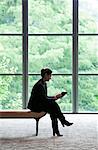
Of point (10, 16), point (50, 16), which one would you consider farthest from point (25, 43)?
point (50, 16)

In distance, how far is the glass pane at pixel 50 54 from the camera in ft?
35.9

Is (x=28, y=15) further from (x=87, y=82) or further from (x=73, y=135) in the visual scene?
(x=73, y=135)

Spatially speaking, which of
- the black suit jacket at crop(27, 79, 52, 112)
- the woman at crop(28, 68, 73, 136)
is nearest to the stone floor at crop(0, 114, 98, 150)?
the woman at crop(28, 68, 73, 136)

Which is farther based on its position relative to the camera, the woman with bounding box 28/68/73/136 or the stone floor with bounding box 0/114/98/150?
the woman with bounding box 28/68/73/136

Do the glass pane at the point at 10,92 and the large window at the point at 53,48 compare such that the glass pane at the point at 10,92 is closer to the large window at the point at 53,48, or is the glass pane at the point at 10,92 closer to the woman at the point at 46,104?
the large window at the point at 53,48

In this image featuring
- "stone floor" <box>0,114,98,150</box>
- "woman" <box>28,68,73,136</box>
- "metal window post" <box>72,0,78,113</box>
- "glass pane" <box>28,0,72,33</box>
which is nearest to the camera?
"stone floor" <box>0,114,98,150</box>

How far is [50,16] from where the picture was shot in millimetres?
11000

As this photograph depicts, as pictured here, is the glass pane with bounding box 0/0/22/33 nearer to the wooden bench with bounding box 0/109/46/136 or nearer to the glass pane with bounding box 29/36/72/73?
the glass pane with bounding box 29/36/72/73

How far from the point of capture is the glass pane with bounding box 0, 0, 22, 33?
10.9 m

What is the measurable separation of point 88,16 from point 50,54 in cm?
138

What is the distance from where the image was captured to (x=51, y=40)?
10.9 meters

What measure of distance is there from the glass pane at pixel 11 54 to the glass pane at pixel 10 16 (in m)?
0.23

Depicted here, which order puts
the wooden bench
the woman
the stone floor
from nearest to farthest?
the stone floor < the woman < the wooden bench

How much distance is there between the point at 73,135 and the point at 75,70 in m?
3.78
